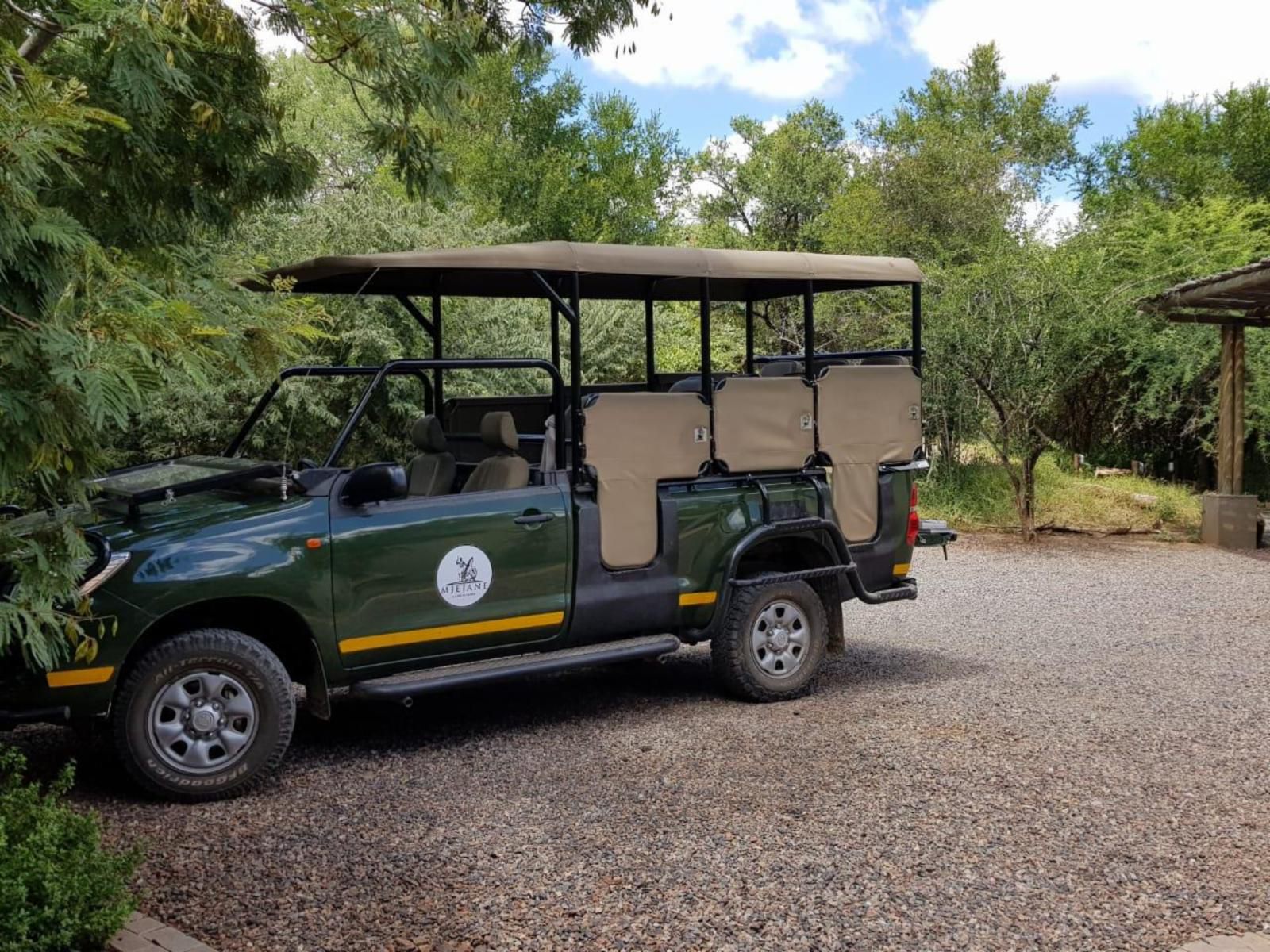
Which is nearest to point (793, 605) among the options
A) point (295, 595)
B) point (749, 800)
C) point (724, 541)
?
point (724, 541)

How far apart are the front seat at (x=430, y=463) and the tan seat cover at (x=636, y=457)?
0.86 m

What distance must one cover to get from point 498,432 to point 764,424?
5.26 ft

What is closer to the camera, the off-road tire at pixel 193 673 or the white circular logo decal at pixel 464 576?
the off-road tire at pixel 193 673

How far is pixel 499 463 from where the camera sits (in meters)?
6.91

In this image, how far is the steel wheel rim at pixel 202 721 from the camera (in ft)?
18.4

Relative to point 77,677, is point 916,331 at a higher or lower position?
higher

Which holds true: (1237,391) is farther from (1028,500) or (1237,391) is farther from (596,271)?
(596,271)

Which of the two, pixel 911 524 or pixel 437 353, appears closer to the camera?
pixel 437 353

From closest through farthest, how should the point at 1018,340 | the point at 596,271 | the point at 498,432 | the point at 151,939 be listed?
the point at 151,939
the point at 596,271
the point at 498,432
the point at 1018,340

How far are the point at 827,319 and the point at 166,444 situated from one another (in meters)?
13.1

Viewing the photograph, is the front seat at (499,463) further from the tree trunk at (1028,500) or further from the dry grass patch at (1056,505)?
the dry grass patch at (1056,505)

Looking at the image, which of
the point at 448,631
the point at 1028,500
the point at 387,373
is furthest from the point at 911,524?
the point at 1028,500

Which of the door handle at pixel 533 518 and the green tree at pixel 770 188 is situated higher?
the green tree at pixel 770 188

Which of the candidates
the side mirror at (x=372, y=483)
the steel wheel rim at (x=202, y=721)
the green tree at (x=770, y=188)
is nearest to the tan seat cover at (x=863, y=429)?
the side mirror at (x=372, y=483)
